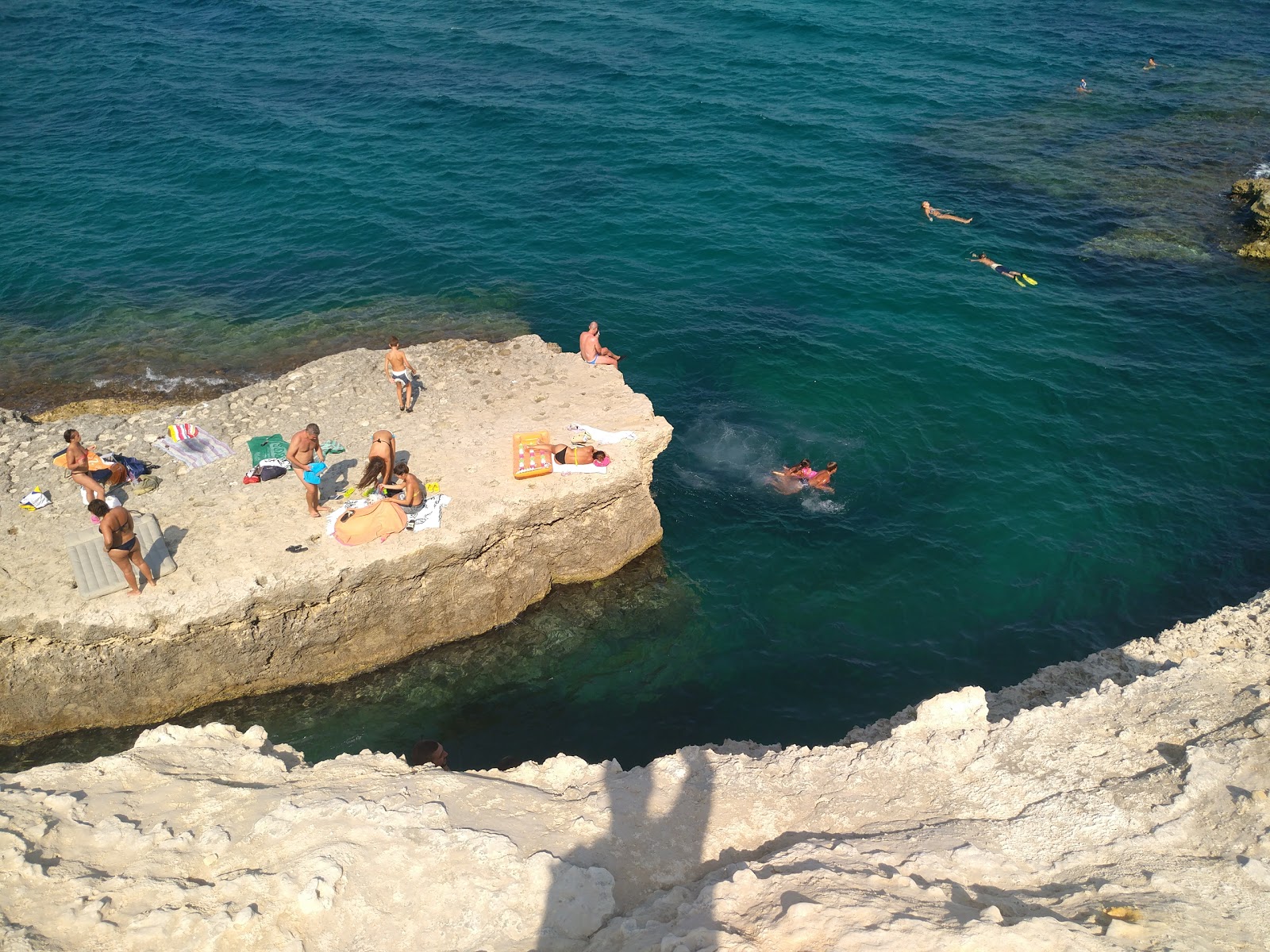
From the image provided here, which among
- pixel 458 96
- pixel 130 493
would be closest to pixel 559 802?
pixel 130 493

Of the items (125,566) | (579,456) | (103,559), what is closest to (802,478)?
(579,456)

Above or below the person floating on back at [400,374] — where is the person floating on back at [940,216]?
above

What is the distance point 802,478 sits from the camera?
22156mm

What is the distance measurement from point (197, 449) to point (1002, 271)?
24.8 m

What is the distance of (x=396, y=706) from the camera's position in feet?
55.9

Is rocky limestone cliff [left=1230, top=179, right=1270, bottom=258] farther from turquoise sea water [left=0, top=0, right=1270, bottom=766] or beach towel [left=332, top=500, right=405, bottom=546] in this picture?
beach towel [left=332, top=500, right=405, bottom=546]

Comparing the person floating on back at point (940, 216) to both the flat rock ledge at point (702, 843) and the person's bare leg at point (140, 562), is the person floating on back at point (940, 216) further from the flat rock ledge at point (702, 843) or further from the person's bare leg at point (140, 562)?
the person's bare leg at point (140, 562)

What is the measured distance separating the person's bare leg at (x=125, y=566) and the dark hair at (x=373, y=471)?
404 cm

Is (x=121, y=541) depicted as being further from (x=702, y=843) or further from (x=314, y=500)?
(x=702, y=843)

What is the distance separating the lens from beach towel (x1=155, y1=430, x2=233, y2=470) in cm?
1836

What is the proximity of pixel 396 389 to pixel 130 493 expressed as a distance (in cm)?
570

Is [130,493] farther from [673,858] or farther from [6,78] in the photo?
[6,78]

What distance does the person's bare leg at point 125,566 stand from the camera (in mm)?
15023

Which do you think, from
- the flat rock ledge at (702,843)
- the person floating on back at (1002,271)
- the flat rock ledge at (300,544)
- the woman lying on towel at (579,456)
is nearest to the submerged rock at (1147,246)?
the person floating on back at (1002,271)
